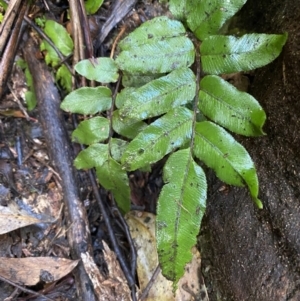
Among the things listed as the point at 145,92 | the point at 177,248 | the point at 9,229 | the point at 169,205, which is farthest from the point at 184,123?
the point at 9,229

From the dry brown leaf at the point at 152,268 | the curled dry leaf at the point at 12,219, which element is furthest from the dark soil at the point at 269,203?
the curled dry leaf at the point at 12,219

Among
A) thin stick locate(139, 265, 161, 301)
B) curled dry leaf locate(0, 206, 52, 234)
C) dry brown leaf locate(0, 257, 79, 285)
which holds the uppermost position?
curled dry leaf locate(0, 206, 52, 234)

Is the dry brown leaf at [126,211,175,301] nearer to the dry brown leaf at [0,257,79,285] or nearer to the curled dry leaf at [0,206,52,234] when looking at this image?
the dry brown leaf at [0,257,79,285]

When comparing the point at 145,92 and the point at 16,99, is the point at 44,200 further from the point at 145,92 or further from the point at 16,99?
the point at 145,92

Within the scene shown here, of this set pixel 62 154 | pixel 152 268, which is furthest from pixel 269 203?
pixel 62 154

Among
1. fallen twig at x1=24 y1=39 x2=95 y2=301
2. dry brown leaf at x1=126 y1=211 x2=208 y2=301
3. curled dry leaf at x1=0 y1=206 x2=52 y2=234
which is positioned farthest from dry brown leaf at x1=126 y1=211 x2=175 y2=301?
curled dry leaf at x1=0 y1=206 x2=52 y2=234

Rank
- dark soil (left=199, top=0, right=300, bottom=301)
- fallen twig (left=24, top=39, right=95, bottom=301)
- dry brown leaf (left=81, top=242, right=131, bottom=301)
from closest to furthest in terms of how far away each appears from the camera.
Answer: dark soil (left=199, top=0, right=300, bottom=301)
dry brown leaf (left=81, top=242, right=131, bottom=301)
fallen twig (left=24, top=39, right=95, bottom=301)

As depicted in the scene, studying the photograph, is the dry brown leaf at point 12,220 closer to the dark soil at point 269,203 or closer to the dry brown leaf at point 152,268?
the dry brown leaf at point 152,268
